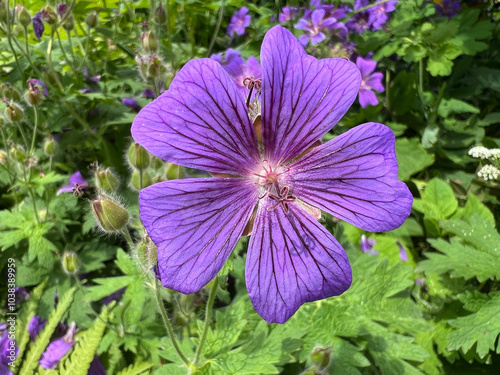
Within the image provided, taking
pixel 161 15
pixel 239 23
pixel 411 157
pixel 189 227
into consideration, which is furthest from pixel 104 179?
pixel 239 23

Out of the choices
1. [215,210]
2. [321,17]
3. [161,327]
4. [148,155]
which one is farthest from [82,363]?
[321,17]

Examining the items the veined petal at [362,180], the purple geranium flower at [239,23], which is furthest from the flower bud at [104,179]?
the purple geranium flower at [239,23]

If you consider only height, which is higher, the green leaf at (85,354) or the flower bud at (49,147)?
the flower bud at (49,147)

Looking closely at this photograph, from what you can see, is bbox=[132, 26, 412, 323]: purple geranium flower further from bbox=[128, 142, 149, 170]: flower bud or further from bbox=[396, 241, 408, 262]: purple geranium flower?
bbox=[396, 241, 408, 262]: purple geranium flower

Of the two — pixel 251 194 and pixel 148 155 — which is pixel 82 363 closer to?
pixel 148 155

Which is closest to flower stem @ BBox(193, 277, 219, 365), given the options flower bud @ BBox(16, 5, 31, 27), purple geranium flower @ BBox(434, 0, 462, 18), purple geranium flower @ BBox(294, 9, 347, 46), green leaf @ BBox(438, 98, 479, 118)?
purple geranium flower @ BBox(294, 9, 347, 46)

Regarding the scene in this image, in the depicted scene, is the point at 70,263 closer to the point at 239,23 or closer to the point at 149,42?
the point at 149,42

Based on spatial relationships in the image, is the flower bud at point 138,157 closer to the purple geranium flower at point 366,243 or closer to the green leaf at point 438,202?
the purple geranium flower at point 366,243
